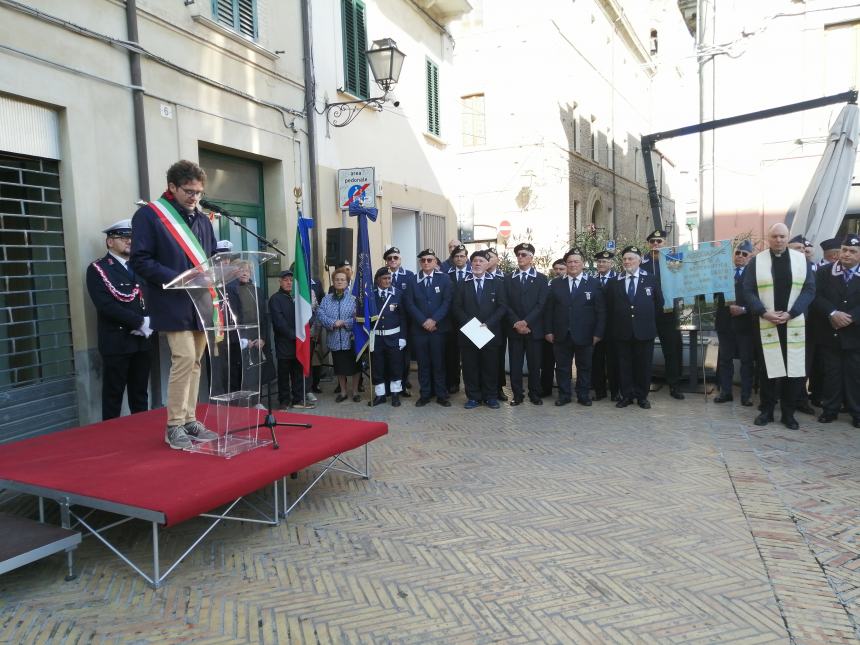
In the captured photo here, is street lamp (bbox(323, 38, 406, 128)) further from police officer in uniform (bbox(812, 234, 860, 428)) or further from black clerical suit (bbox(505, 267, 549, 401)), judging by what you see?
police officer in uniform (bbox(812, 234, 860, 428))

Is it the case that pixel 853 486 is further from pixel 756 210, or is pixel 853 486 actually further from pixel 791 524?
pixel 756 210

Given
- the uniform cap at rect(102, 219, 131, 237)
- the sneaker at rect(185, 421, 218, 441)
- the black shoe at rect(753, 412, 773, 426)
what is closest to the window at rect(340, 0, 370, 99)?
the uniform cap at rect(102, 219, 131, 237)

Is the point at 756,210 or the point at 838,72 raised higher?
the point at 838,72

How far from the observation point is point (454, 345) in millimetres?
8898

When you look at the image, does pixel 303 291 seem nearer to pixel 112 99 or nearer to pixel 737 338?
pixel 112 99

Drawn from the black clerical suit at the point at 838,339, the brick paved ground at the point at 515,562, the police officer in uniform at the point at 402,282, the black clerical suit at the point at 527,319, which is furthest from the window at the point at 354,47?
the black clerical suit at the point at 838,339

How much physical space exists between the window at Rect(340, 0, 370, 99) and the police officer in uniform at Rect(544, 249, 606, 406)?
507 cm

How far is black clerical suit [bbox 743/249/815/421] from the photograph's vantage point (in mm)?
6602

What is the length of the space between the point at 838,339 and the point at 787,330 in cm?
65

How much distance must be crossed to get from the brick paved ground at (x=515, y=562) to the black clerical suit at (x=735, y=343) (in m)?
1.95

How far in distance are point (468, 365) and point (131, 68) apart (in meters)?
5.03

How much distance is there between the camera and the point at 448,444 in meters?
6.32

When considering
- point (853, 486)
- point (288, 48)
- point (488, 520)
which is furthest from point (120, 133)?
point (853, 486)

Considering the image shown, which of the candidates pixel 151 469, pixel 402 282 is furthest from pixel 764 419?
pixel 151 469
